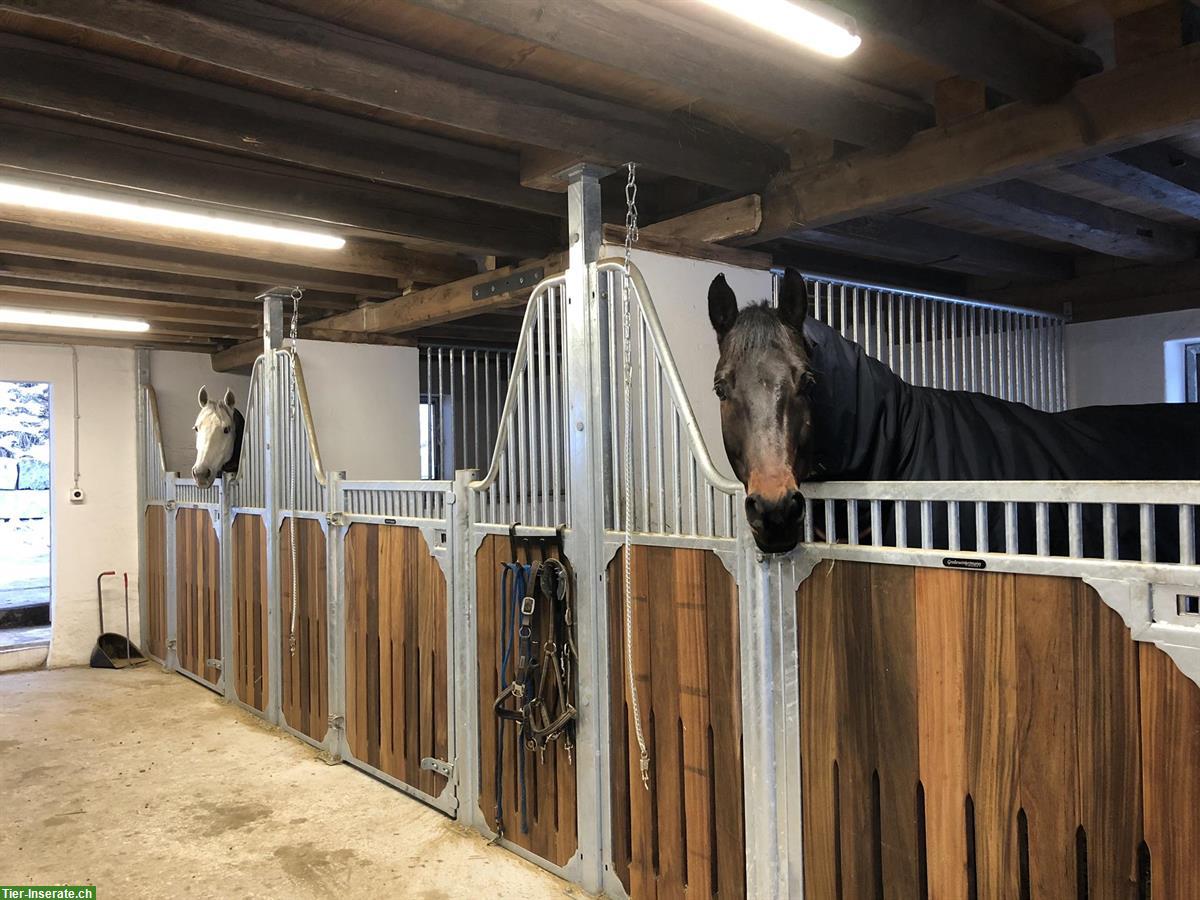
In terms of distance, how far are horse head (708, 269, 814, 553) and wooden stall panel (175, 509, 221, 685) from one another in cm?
396

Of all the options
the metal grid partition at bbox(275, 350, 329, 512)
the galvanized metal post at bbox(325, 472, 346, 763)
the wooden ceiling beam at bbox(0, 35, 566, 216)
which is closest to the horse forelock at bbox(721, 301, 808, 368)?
the wooden ceiling beam at bbox(0, 35, 566, 216)

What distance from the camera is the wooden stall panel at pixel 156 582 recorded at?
5766 millimetres

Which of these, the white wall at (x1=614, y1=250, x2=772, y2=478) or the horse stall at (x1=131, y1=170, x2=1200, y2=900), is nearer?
the horse stall at (x1=131, y1=170, x2=1200, y2=900)

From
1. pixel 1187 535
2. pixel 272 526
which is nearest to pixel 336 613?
pixel 272 526

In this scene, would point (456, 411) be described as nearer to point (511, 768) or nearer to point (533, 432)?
point (533, 432)

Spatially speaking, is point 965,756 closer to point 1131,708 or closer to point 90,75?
point 1131,708

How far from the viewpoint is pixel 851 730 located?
1774 mm

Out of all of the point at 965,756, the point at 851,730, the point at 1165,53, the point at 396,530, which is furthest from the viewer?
the point at 396,530

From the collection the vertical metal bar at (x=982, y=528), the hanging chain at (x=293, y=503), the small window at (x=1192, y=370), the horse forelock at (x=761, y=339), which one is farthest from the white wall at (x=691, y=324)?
the small window at (x=1192, y=370)

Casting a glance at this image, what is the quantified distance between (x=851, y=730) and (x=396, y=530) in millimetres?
2049

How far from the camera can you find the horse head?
1688 mm

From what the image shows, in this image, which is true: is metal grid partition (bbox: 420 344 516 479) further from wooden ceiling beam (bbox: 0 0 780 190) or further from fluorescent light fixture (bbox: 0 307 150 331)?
wooden ceiling beam (bbox: 0 0 780 190)

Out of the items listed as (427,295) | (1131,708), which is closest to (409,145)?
(427,295)

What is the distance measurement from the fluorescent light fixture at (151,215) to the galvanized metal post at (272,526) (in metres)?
1.05
